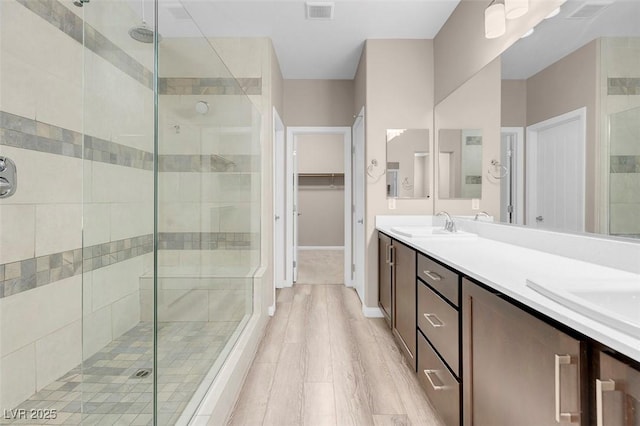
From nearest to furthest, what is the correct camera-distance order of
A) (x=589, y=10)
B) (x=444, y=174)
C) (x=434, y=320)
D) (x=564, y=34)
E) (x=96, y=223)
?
(x=96, y=223) < (x=589, y=10) < (x=564, y=34) < (x=434, y=320) < (x=444, y=174)

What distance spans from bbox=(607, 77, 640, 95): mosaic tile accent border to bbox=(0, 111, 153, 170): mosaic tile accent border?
1.68 metres

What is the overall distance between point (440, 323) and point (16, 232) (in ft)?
6.37

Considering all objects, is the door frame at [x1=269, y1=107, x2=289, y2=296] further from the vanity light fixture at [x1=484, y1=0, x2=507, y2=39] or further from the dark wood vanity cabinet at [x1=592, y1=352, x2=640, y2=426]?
the dark wood vanity cabinet at [x1=592, y1=352, x2=640, y2=426]

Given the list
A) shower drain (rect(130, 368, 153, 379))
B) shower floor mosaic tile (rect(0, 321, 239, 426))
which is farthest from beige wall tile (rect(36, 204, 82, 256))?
shower drain (rect(130, 368, 153, 379))

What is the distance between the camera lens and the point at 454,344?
4.72 ft

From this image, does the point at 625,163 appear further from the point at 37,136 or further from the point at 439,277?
the point at 37,136

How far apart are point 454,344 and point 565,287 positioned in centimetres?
57

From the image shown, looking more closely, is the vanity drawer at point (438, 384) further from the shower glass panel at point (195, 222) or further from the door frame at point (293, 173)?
the door frame at point (293, 173)

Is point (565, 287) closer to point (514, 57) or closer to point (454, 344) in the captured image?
point (454, 344)

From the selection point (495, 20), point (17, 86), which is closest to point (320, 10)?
point (495, 20)

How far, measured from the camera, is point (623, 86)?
122cm

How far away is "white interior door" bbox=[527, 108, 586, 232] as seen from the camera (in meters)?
1.48

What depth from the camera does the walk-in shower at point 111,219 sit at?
1.20m

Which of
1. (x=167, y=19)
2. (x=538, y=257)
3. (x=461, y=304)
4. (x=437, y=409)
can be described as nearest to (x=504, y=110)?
(x=538, y=257)
